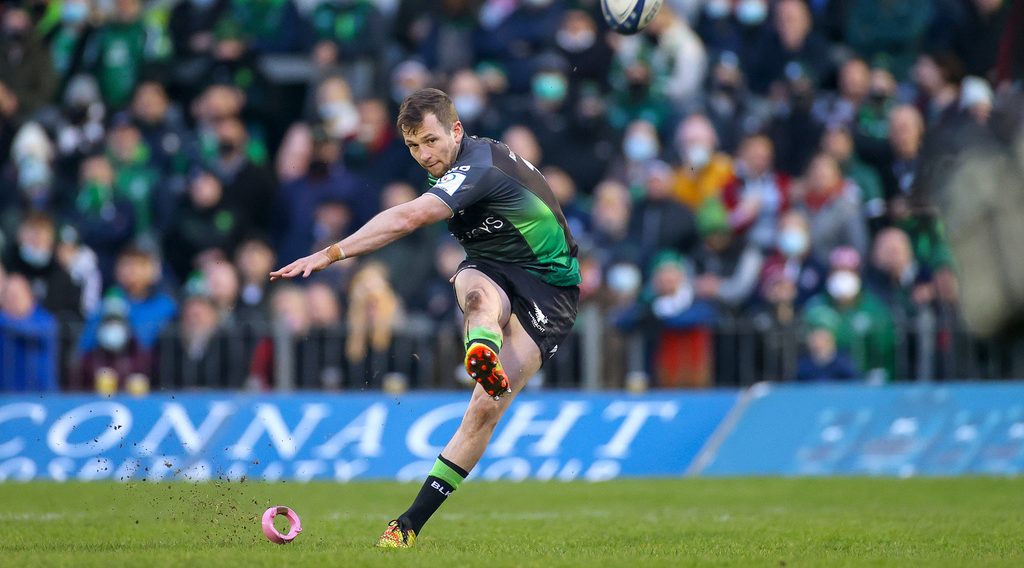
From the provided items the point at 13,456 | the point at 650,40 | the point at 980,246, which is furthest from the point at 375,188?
the point at 980,246

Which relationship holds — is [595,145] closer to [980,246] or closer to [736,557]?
[980,246]

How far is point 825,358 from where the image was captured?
1603 centimetres

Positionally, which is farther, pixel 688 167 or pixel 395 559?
pixel 688 167

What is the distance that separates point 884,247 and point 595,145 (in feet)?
11.9

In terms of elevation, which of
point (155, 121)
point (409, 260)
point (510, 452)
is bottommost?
point (510, 452)

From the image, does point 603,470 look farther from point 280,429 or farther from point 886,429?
point 280,429

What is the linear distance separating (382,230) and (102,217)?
1066 centimetres

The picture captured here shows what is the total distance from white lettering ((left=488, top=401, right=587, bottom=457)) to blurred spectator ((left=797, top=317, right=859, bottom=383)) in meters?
2.42

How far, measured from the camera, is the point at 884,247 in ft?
54.7

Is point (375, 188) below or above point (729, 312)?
above

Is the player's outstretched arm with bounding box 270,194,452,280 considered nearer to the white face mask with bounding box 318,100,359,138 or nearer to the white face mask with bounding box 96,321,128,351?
the white face mask with bounding box 96,321,128,351

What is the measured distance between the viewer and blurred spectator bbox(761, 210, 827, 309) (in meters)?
16.8

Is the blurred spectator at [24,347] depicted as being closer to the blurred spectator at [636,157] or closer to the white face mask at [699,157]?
the blurred spectator at [636,157]

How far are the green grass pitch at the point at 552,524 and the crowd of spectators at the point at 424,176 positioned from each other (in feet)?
6.42
